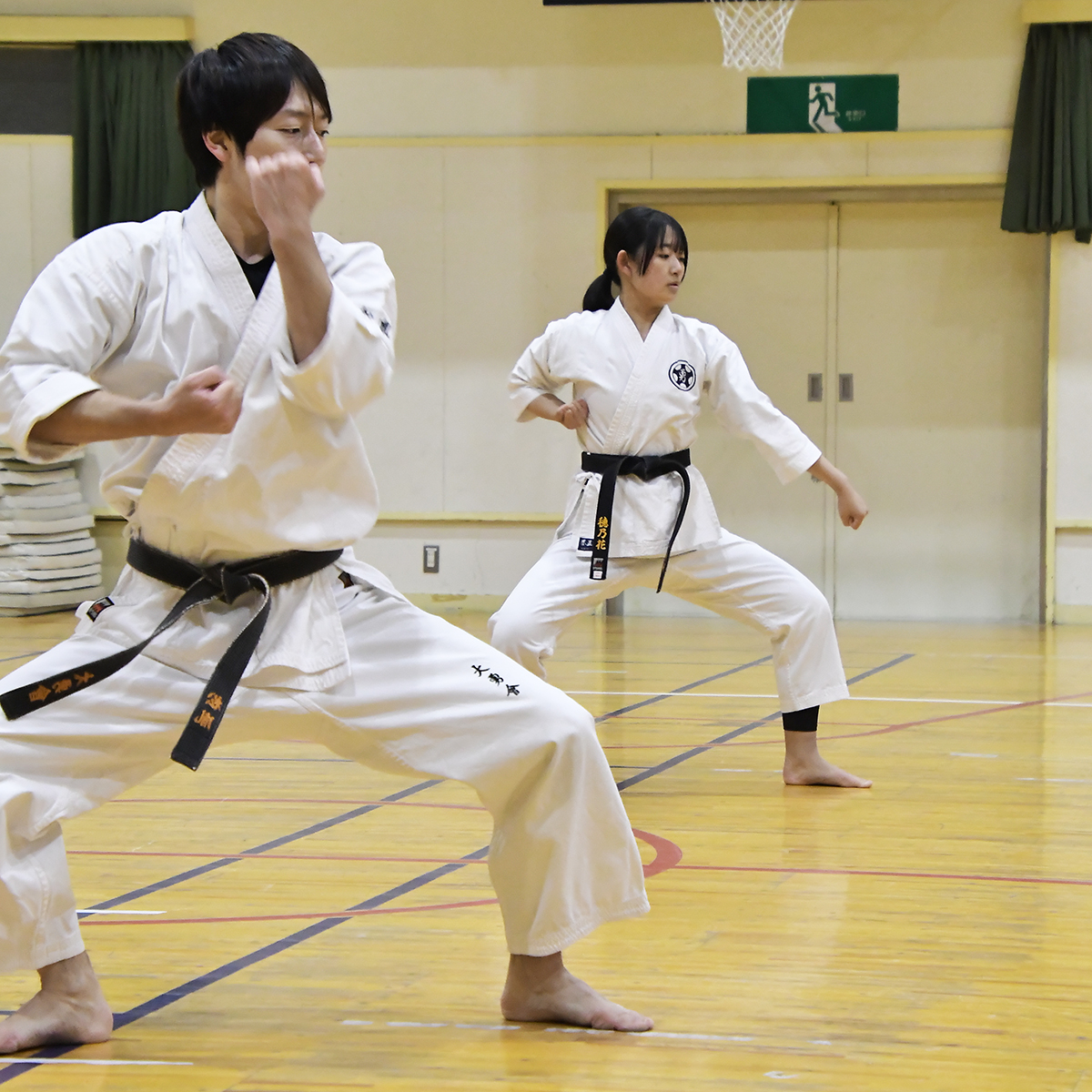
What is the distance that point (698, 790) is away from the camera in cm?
385

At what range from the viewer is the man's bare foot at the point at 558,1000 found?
2084mm

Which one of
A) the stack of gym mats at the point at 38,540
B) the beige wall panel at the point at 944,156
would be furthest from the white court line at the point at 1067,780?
the stack of gym mats at the point at 38,540

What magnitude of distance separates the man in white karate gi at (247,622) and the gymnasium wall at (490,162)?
6.19m

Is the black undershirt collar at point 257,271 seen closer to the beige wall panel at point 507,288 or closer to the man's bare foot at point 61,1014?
the man's bare foot at point 61,1014

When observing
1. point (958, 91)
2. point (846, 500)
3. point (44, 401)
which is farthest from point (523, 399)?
point (958, 91)

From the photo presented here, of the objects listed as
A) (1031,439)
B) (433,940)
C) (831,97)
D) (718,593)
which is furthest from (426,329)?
(433,940)

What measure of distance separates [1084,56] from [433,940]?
21.7ft

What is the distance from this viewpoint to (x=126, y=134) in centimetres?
832

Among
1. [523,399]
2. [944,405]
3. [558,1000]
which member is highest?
[944,405]

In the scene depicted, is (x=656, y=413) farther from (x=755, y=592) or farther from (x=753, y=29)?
(x=753, y=29)

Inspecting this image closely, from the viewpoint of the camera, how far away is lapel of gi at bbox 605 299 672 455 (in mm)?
3953

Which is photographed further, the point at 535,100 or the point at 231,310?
the point at 535,100

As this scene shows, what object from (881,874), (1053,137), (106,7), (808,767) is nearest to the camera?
(881,874)

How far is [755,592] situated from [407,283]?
16.3ft
